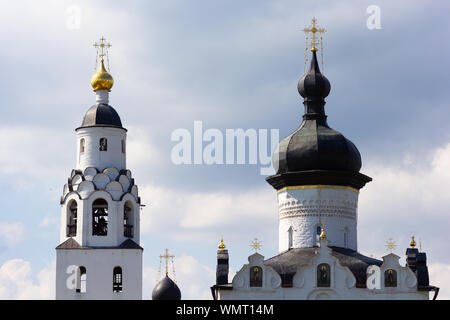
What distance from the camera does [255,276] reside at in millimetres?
54250

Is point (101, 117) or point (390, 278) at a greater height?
point (101, 117)

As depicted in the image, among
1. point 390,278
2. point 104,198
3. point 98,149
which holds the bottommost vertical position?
point 390,278

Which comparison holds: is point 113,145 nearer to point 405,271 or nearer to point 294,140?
point 294,140

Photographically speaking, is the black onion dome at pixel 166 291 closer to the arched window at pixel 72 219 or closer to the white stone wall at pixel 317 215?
the arched window at pixel 72 219

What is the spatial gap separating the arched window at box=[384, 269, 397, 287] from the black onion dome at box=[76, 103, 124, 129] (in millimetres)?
12579

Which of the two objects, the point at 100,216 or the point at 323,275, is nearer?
the point at 323,275

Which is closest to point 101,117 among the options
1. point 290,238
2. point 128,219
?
point 128,219

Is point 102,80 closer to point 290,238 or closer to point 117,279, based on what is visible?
point 117,279

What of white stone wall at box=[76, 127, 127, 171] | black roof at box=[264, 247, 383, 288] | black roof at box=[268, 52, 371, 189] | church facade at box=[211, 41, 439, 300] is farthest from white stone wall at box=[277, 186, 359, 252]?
white stone wall at box=[76, 127, 127, 171]

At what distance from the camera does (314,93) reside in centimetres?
5878
